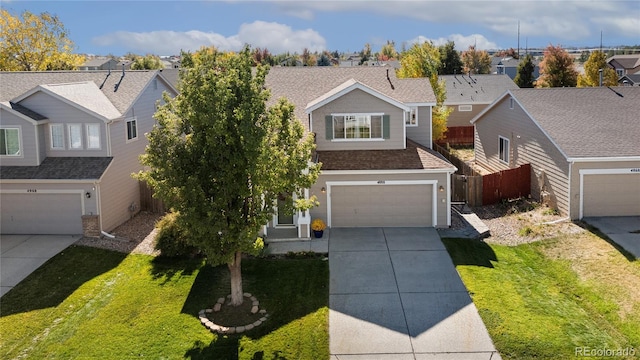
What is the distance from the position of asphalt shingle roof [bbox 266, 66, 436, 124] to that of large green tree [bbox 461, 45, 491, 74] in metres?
62.9

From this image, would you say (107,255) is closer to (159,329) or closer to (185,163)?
(159,329)

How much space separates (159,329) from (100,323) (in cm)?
175

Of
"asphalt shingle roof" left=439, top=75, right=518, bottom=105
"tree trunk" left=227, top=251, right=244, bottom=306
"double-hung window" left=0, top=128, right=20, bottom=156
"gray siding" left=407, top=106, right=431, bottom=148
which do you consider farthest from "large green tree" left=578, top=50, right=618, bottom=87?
"double-hung window" left=0, top=128, right=20, bottom=156

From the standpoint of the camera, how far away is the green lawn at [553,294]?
12281 millimetres

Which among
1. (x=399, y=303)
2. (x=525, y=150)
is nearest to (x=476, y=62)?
(x=525, y=150)

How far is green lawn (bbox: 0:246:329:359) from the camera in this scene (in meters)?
12.4

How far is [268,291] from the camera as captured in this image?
15.2 m

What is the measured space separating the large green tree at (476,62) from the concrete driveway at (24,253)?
75.9 meters

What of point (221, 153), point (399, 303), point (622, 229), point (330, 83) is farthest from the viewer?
point (330, 83)

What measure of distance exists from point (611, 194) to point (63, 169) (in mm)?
21947

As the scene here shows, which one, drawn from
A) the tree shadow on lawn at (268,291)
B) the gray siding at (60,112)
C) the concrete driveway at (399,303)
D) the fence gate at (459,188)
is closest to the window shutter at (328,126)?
the concrete driveway at (399,303)

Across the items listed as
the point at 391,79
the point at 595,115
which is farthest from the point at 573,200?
the point at 391,79

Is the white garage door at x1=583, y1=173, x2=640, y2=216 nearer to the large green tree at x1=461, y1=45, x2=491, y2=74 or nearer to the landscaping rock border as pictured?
the landscaping rock border

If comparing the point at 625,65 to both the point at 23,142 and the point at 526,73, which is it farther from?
the point at 23,142
